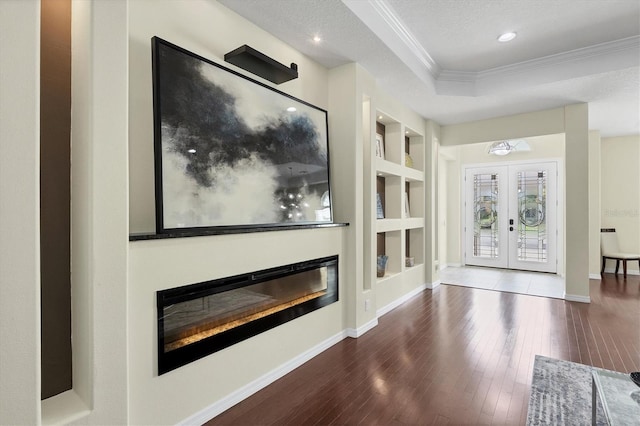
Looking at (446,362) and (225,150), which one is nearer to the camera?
(225,150)

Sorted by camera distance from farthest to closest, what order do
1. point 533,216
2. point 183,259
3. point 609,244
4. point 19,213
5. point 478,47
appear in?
point 533,216 < point 609,244 < point 478,47 < point 183,259 < point 19,213

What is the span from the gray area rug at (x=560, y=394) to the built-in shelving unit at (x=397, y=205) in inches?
68.3

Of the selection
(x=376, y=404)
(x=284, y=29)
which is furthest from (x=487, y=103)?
(x=376, y=404)

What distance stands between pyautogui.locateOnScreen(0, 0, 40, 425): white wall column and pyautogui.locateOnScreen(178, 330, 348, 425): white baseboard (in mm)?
949

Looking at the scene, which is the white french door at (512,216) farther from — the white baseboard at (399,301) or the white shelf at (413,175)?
the white shelf at (413,175)

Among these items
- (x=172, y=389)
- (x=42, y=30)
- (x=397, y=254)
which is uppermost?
(x=42, y=30)

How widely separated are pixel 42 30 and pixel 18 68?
0.45 metres

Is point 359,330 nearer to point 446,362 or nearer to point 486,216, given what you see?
Result: point 446,362

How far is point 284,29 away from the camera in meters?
2.76

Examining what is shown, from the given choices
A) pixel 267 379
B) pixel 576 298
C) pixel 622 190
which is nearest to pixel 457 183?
pixel 622 190

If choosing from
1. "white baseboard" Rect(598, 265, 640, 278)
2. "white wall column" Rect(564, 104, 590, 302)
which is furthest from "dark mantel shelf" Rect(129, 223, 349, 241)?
"white baseboard" Rect(598, 265, 640, 278)

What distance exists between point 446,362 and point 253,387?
1.65 m

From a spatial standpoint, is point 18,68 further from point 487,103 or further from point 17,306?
point 487,103

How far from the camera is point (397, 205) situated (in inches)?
180
